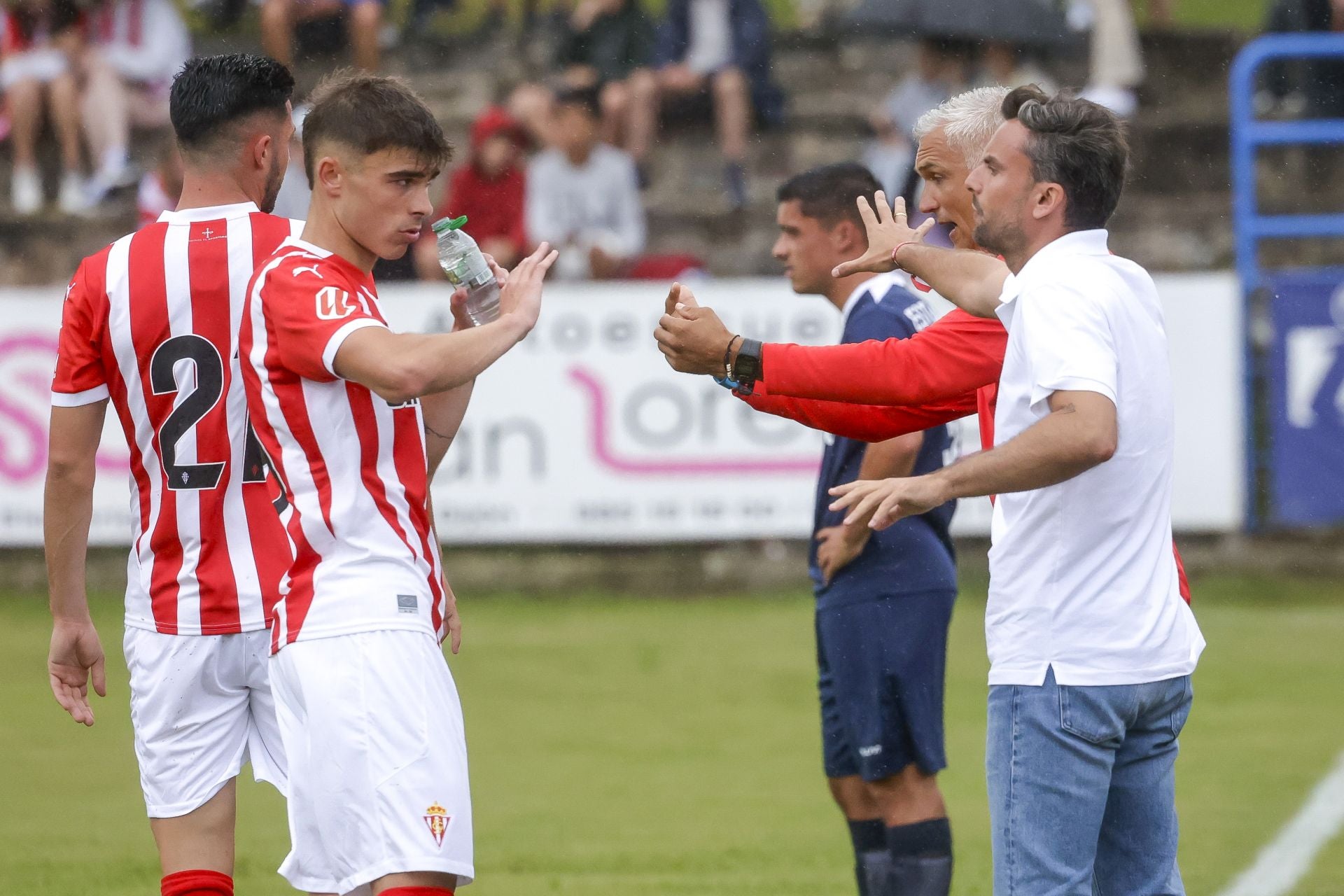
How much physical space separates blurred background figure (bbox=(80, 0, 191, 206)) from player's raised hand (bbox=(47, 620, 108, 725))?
9683mm

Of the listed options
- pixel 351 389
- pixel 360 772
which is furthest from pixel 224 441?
pixel 360 772

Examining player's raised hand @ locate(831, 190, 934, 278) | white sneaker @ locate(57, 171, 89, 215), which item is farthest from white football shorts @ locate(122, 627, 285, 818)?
white sneaker @ locate(57, 171, 89, 215)

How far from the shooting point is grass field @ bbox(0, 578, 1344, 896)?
5695mm

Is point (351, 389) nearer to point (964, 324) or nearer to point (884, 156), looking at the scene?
point (964, 324)

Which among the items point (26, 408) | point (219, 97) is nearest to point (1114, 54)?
point (26, 408)

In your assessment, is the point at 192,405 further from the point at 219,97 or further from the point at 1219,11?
the point at 1219,11

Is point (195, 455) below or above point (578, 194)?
below

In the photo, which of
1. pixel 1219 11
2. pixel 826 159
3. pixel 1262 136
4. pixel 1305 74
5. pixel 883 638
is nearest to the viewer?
pixel 883 638

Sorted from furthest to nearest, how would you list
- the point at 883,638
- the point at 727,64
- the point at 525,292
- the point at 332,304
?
the point at 727,64
the point at 883,638
the point at 525,292
the point at 332,304

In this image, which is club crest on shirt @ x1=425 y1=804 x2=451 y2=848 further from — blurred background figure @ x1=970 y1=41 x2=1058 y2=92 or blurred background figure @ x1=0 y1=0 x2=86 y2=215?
blurred background figure @ x1=0 y1=0 x2=86 y2=215

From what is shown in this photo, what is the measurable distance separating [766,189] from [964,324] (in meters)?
9.71

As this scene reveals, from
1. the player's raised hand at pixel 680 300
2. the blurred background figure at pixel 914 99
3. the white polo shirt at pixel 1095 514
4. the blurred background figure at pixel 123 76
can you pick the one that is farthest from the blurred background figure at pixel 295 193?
the white polo shirt at pixel 1095 514

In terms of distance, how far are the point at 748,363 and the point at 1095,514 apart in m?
0.84

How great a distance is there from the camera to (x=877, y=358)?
3.63 m
